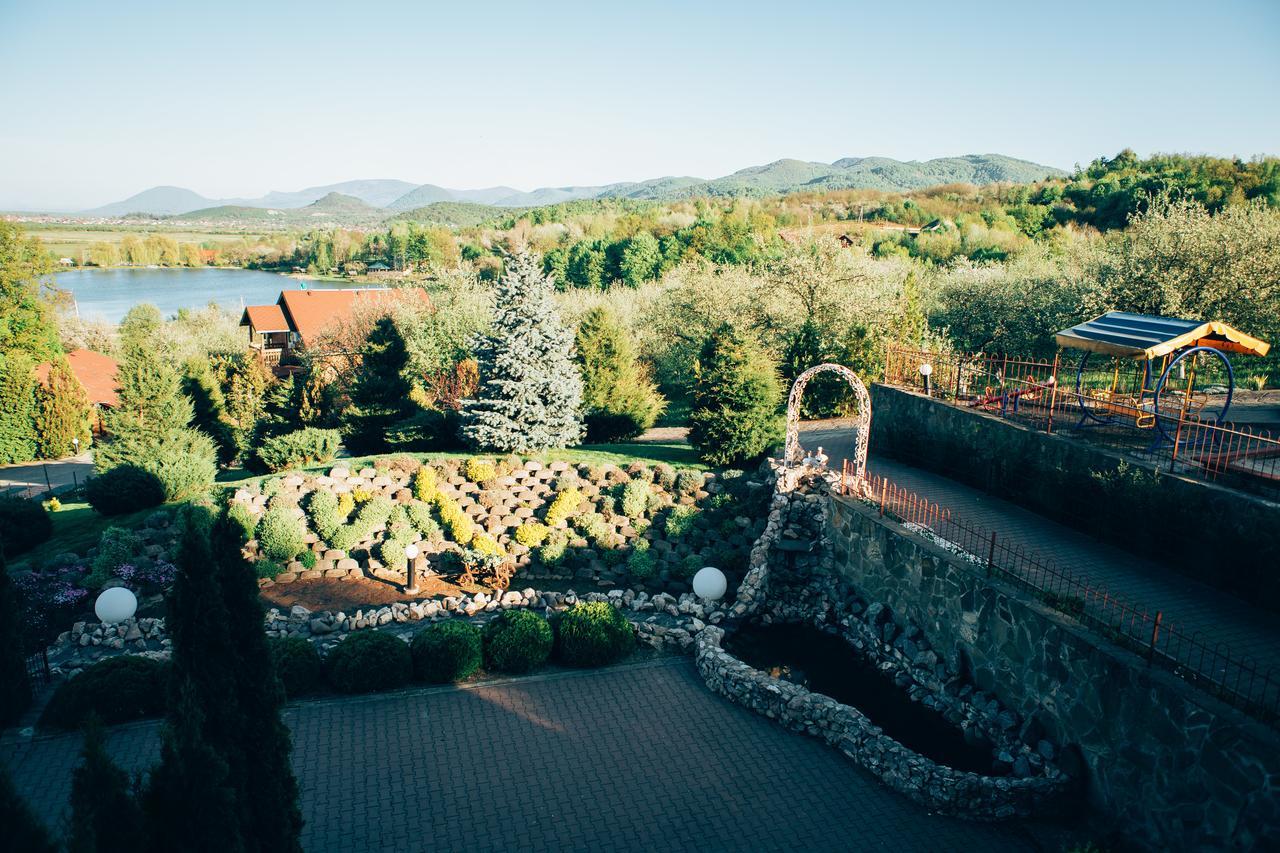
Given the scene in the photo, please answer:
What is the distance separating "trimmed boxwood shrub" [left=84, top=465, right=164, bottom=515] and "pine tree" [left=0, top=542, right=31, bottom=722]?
22.2 feet

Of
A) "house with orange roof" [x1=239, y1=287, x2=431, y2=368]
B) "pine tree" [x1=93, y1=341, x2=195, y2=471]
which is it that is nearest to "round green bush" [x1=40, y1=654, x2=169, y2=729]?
"pine tree" [x1=93, y1=341, x2=195, y2=471]

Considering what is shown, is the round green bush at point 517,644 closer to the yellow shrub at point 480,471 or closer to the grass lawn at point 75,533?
the yellow shrub at point 480,471

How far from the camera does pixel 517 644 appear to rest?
12.4m

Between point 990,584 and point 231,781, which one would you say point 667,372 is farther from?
point 231,781

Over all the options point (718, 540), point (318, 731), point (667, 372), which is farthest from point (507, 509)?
point (667, 372)

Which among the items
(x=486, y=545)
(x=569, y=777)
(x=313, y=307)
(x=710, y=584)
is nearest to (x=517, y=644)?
(x=569, y=777)

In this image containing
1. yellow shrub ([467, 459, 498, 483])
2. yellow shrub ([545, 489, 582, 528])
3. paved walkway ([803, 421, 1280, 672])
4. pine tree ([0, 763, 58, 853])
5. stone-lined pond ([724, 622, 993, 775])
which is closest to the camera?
pine tree ([0, 763, 58, 853])

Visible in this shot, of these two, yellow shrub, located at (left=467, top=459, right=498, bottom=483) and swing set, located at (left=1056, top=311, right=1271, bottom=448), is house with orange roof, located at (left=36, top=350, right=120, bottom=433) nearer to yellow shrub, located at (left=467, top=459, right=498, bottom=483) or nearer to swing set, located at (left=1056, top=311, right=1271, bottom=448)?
yellow shrub, located at (left=467, top=459, right=498, bottom=483)

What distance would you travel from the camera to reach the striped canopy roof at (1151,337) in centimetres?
1223

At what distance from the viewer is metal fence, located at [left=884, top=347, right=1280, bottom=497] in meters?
11.3

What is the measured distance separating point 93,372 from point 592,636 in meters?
37.9

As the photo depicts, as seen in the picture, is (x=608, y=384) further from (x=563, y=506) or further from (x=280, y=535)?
(x=280, y=535)

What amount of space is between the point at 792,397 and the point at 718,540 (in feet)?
11.9

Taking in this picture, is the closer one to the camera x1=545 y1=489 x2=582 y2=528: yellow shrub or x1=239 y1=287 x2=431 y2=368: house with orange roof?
x1=545 y1=489 x2=582 y2=528: yellow shrub
